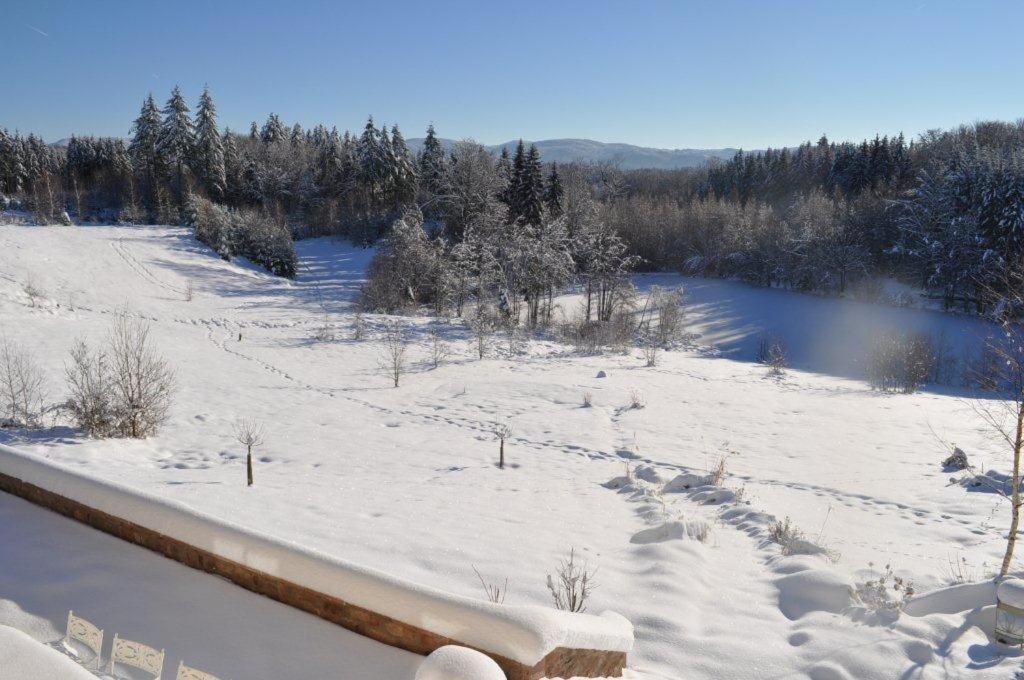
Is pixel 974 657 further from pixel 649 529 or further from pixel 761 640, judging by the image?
pixel 649 529

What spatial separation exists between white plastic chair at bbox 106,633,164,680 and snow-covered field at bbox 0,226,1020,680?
682mm

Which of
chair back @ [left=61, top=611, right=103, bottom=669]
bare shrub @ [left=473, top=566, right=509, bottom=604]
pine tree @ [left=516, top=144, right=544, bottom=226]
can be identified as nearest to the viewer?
chair back @ [left=61, top=611, right=103, bottom=669]

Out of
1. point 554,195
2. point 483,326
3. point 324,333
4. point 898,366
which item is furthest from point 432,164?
point 898,366

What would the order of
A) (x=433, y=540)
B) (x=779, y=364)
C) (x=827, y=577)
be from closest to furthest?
1. (x=827, y=577)
2. (x=433, y=540)
3. (x=779, y=364)

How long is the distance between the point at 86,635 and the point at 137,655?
0.49 meters

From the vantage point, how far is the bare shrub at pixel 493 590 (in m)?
5.91

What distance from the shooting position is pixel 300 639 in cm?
401

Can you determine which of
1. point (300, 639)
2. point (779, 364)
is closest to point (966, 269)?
point (779, 364)

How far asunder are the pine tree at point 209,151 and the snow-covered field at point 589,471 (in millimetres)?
22453

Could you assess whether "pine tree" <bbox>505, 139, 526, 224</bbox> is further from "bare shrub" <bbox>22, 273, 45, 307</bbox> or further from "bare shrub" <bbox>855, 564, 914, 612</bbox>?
"bare shrub" <bbox>855, 564, 914, 612</bbox>

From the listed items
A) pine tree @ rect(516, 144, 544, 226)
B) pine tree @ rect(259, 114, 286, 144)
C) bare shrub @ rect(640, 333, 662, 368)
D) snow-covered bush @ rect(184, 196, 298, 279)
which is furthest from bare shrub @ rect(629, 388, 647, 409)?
pine tree @ rect(259, 114, 286, 144)

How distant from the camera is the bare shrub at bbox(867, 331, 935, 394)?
24203 mm

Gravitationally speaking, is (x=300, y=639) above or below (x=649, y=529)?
above

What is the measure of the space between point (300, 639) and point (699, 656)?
11.8ft
